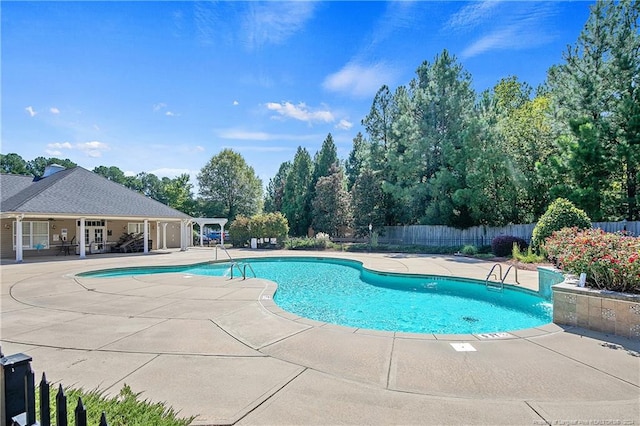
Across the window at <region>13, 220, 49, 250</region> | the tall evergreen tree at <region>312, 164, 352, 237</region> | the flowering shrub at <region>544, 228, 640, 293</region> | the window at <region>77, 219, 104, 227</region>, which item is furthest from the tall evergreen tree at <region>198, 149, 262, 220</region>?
the flowering shrub at <region>544, 228, 640, 293</region>

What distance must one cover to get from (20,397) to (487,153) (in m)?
21.2

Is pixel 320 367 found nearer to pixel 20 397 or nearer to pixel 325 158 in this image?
pixel 20 397

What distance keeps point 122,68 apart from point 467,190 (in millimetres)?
17961

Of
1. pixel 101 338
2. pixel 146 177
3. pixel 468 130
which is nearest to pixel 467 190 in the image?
pixel 468 130

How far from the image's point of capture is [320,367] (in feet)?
12.1

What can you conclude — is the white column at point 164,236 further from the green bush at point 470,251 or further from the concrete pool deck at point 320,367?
the green bush at point 470,251

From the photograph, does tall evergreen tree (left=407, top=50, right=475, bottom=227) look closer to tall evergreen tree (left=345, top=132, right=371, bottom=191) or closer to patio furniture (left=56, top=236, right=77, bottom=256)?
tall evergreen tree (left=345, top=132, right=371, bottom=191)

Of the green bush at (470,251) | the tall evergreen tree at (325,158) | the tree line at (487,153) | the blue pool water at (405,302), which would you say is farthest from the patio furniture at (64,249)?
the green bush at (470,251)

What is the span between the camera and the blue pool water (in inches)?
269

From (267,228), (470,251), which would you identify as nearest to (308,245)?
(267,228)

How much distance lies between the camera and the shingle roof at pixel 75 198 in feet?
54.3

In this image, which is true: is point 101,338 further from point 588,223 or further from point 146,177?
point 146,177

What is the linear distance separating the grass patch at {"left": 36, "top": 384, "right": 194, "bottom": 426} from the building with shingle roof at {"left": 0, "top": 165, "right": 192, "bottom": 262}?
55.9 feet

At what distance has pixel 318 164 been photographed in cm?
3195
